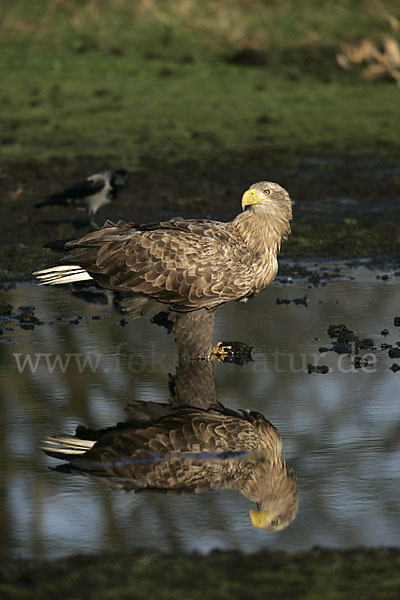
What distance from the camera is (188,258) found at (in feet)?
28.5

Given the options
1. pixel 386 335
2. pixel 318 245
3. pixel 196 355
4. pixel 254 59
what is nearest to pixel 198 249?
pixel 196 355

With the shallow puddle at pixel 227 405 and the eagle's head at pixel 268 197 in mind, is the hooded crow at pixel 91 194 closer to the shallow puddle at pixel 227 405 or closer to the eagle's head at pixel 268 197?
the shallow puddle at pixel 227 405

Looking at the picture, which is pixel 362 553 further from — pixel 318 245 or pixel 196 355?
pixel 318 245

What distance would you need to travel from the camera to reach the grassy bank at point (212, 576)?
479 cm

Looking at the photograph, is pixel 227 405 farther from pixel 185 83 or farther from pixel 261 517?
pixel 185 83

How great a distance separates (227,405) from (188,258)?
1506 millimetres

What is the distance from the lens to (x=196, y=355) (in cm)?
A: 868

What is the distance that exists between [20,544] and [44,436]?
1672 millimetres

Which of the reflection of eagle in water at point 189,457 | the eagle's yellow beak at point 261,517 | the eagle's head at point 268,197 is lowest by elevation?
the eagle's yellow beak at point 261,517

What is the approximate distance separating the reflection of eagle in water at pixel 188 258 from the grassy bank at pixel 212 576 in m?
3.66

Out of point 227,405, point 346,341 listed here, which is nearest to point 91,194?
point 346,341

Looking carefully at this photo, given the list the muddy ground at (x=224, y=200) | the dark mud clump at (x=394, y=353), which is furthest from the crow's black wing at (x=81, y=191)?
the dark mud clump at (x=394, y=353)

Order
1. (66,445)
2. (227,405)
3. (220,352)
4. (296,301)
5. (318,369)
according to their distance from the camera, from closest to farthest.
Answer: (66,445)
(227,405)
(318,369)
(220,352)
(296,301)

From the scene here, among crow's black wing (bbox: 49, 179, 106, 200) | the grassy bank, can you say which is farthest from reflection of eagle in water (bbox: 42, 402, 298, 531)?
crow's black wing (bbox: 49, 179, 106, 200)
